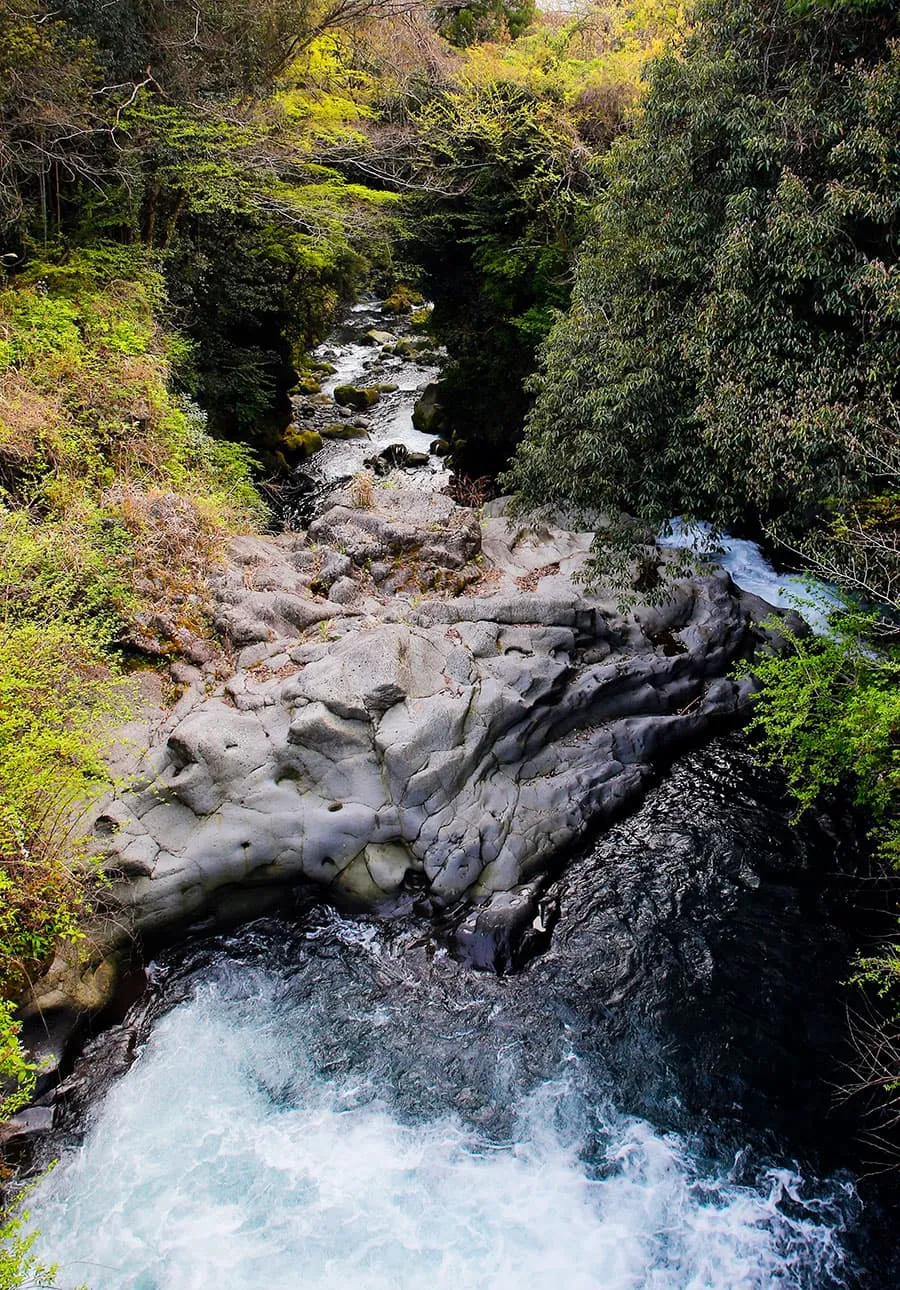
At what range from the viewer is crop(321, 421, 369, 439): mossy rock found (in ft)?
87.7

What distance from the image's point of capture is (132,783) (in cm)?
1012

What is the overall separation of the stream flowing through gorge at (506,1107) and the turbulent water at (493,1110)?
0.02m

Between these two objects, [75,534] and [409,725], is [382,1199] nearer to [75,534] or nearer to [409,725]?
[409,725]

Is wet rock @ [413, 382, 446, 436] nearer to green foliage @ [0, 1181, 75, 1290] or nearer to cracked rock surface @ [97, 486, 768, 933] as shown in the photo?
cracked rock surface @ [97, 486, 768, 933]

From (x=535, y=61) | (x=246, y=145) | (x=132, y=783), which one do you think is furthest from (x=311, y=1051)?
(x=535, y=61)

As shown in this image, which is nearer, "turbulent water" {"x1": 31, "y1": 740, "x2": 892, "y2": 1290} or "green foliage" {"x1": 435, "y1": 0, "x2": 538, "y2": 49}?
"turbulent water" {"x1": 31, "y1": 740, "x2": 892, "y2": 1290}

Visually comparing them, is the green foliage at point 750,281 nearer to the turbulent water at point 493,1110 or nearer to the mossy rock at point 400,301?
the turbulent water at point 493,1110

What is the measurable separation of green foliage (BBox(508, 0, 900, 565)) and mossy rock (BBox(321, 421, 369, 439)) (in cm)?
1521

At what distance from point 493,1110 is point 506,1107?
142mm

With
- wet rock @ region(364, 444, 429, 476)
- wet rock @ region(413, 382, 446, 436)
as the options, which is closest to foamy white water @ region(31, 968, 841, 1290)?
wet rock @ region(364, 444, 429, 476)

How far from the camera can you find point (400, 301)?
37.2 metres

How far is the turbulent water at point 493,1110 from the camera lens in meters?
6.89

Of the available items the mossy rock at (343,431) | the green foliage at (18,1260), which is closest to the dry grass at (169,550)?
the green foliage at (18,1260)

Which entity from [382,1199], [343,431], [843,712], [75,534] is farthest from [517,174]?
[382,1199]
